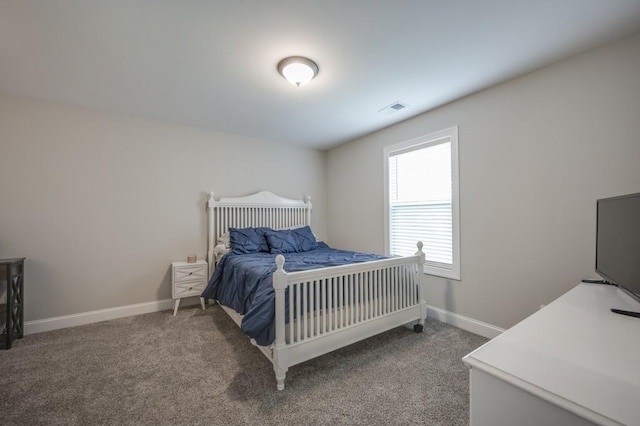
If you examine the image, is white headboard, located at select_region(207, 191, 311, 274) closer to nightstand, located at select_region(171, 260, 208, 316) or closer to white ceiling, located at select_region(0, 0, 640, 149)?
nightstand, located at select_region(171, 260, 208, 316)

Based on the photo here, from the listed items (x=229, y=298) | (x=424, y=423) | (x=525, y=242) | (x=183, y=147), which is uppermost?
(x=183, y=147)

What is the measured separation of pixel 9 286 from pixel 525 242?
14.9 feet

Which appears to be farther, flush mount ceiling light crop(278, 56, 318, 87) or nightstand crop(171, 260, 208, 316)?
nightstand crop(171, 260, 208, 316)

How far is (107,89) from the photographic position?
101 inches

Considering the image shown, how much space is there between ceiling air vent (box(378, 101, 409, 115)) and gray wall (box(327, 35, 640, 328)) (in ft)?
1.17

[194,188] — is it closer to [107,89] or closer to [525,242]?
[107,89]

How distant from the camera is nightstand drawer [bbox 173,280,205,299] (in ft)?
10.3

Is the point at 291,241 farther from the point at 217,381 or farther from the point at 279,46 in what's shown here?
the point at 279,46

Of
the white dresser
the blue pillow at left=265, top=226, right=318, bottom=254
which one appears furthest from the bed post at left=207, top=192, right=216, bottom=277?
the white dresser

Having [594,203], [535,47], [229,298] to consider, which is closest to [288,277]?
[229,298]

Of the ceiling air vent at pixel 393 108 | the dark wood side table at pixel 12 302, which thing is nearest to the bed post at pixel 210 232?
the dark wood side table at pixel 12 302

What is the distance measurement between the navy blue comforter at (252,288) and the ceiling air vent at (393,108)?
5.73 feet

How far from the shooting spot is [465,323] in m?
2.72

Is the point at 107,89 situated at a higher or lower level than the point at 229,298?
higher
